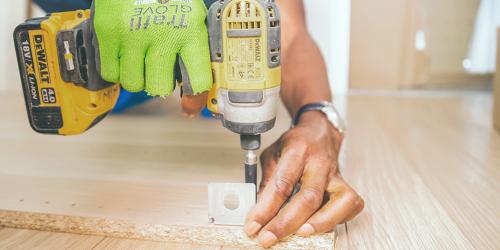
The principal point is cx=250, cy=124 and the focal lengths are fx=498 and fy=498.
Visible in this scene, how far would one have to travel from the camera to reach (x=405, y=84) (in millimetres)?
3314

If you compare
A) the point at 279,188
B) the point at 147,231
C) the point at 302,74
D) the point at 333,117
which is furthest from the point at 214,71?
A: the point at 302,74

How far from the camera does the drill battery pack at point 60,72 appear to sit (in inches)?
43.9

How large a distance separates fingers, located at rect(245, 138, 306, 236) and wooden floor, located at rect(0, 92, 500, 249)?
14 centimetres

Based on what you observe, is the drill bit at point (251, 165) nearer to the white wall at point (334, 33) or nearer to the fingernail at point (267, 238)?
the fingernail at point (267, 238)

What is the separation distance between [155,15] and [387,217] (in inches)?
28.3

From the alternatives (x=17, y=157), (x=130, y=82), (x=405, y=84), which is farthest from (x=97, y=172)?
(x=405, y=84)

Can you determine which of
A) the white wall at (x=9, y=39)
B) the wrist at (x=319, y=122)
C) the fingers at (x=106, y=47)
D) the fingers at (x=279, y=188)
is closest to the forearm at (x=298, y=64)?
the wrist at (x=319, y=122)

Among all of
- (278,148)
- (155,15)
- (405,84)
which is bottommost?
(405,84)

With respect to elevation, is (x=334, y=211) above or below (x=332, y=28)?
below

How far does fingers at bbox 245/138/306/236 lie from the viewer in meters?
1.05

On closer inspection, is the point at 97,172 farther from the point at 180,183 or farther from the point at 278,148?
the point at 278,148

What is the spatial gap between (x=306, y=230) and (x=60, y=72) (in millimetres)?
662

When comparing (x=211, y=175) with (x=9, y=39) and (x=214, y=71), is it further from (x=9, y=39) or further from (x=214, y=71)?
(x=9, y=39)

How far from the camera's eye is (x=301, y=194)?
1.07 metres
